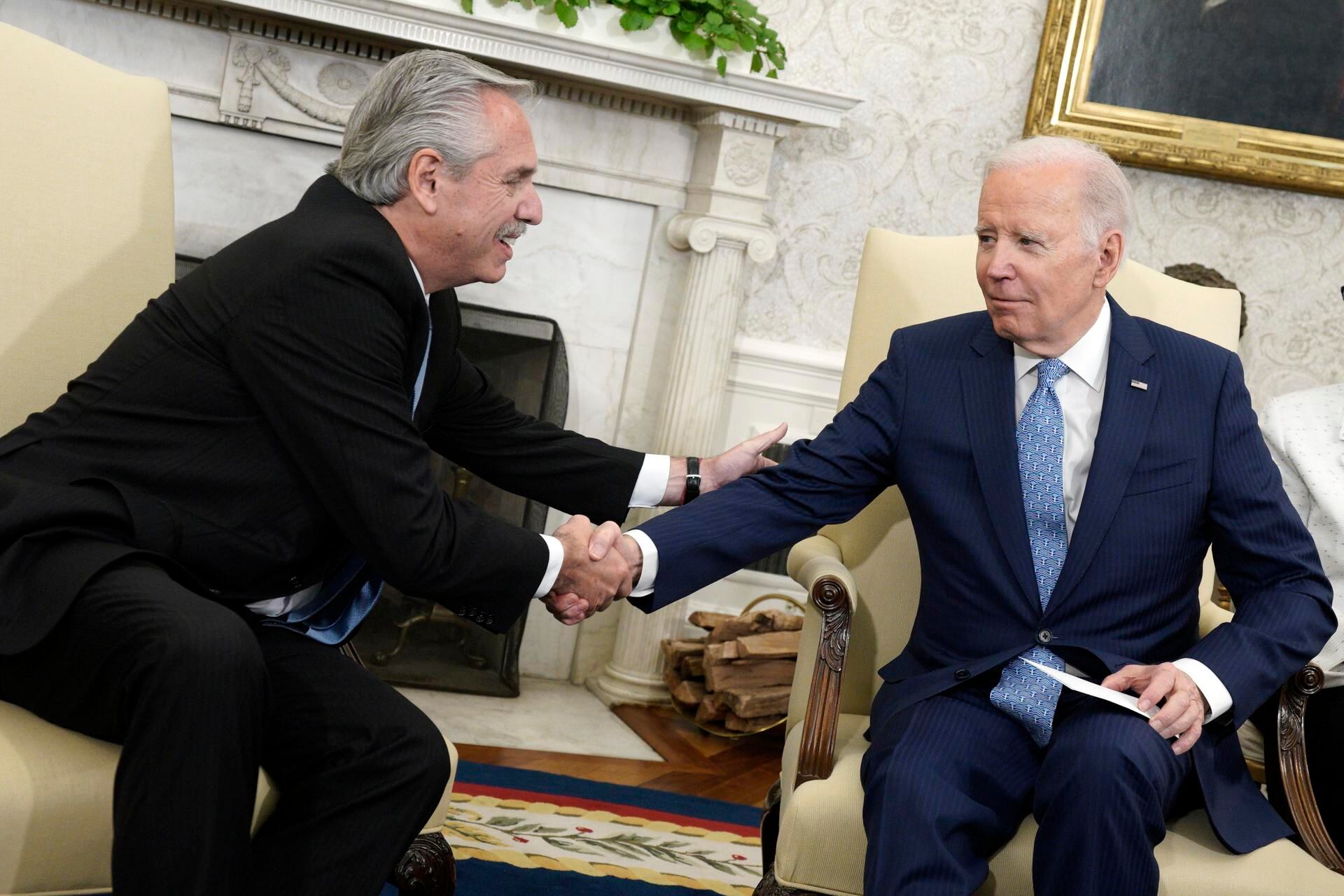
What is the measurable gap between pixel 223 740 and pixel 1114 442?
1357mm

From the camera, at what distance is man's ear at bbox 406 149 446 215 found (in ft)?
6.25

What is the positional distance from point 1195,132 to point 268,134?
9.26 ft

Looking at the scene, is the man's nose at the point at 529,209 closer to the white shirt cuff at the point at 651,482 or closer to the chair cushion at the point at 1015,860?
the white shirt cuff at the point at 651,482

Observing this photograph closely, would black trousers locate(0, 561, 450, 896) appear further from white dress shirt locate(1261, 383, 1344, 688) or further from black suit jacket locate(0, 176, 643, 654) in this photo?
white dress shirt locate(1261, 383, 1344, 688)

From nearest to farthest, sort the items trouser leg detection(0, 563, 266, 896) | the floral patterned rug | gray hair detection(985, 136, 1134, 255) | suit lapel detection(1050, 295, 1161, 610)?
trouser leg detection(0, 563, 266, 896)
suit lapel detection(1050, 295, 1161, 610)
gray hair detection(985, 136, 1134, 255)
the floral patterned rug

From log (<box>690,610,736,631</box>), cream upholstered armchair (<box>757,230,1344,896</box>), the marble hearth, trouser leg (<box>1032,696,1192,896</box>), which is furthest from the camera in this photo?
log (<box>690,610,736,631</box>)

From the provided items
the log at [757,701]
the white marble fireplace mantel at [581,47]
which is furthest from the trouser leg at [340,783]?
the white marble fireplace mantel at [581,47]

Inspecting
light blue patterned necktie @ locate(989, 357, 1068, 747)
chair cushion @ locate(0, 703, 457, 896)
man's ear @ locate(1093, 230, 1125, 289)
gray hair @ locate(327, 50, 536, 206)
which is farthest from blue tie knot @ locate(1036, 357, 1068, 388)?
chair cushion @ locate(0, 703, 457, 896)

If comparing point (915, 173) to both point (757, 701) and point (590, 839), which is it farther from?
point (590, 839)

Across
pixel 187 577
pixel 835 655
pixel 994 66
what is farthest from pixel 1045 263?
pixel 994 66

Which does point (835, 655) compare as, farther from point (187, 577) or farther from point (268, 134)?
point (268, 134)

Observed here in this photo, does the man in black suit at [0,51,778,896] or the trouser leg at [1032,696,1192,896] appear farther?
the trouser leg at [1032,696,1192,896]

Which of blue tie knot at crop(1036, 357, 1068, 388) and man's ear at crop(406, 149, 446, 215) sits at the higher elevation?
man's ear at crop(406, 149, 446, 215)

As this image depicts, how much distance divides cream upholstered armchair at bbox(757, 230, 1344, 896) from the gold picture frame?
5.43 ft
